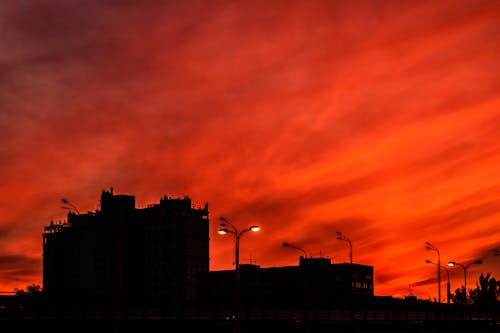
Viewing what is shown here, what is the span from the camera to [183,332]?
84688mm

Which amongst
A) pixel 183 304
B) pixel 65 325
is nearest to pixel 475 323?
pixel 183 304

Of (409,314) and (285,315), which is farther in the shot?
(409,314)

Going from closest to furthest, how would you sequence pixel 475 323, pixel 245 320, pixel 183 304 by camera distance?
pixel 183 304
pixel 245 320
pixel 475 323

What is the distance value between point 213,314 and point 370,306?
38.5m

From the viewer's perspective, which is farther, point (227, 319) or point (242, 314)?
point (242, 314)

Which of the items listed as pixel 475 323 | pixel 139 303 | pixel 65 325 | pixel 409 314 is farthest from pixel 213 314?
pixel 475 323

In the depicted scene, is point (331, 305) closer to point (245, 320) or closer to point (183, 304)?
point (245, 320)

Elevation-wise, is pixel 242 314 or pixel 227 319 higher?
pixel 242 314

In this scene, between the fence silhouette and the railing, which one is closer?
the fence silhouette

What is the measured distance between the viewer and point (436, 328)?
130500mm

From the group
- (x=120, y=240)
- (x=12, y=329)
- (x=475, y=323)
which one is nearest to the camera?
(x=120, y=240)

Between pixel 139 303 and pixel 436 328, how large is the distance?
2526 inches

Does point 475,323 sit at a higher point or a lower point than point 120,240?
lower

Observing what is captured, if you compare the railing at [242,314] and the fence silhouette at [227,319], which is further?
the railing at [242,314]
